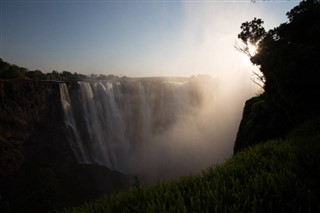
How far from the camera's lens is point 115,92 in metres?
45.6

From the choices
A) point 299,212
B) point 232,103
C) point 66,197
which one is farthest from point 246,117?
point 232,103

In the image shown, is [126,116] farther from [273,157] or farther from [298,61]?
[273,157]

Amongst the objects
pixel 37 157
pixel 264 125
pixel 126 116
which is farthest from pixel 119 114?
pixel 264 125

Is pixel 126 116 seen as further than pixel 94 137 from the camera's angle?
Yes

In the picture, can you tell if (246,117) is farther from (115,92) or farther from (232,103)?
(232,103)

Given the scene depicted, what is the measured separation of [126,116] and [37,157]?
15860 millimetres

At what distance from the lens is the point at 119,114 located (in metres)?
46.4

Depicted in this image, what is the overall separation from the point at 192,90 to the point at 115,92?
2050cm

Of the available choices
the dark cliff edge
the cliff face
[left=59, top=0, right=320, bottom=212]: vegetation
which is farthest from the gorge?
[left=59, top=0, right=320, bottom=212]: vegetation

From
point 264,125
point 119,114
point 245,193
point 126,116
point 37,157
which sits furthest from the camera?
point 126,116

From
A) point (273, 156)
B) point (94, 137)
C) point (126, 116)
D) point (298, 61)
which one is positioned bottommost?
point (94, 137)

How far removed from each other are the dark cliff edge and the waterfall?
5.62 feet

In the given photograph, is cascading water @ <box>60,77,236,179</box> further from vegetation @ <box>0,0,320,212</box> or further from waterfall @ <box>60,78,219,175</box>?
vegetation @ <box>0,0,320,212</box>

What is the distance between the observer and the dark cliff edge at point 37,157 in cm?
3192
